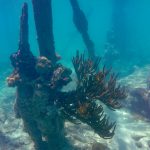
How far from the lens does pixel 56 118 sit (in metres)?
8.91

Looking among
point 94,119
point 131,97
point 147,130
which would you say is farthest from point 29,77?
point 131,97

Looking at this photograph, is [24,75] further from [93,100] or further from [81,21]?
[81,21]

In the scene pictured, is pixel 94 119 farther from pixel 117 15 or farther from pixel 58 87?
pixel 117 15

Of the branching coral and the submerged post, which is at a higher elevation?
the submerged post

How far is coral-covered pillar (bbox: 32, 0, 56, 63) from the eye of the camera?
10.3 metres

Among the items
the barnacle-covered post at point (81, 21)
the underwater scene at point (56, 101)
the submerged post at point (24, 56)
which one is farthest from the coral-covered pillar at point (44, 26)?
the barnacle-covered post at point (81, 21)

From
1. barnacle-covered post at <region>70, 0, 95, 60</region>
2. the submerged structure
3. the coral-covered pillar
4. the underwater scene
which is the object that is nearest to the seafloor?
the underwater scene

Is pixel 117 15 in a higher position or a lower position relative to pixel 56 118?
higher

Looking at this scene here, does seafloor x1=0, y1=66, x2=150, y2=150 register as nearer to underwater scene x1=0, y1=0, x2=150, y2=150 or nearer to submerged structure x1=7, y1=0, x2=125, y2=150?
underwater scene x1=0, y1=0, x2=150, y2=150

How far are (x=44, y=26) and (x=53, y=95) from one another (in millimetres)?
2754

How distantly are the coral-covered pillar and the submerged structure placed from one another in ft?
0.11

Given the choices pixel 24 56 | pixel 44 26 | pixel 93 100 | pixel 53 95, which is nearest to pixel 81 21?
pixel 44 26

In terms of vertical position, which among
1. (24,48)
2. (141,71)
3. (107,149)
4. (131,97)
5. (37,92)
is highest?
(141,71)

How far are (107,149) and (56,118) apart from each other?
2.11 m
